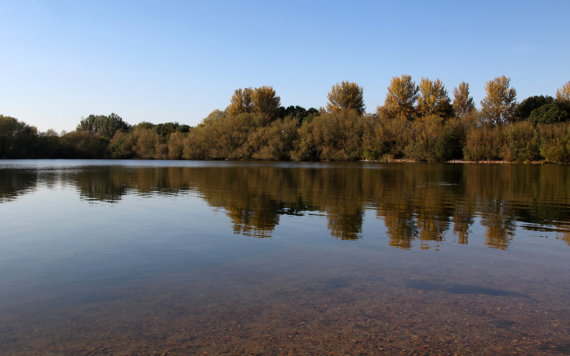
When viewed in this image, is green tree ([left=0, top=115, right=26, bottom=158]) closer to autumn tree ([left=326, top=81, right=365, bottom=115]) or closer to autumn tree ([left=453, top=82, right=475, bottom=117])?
autumn tree ([left=326, top=81, right=365, bottom=115])

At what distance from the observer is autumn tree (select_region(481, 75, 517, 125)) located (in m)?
75.9

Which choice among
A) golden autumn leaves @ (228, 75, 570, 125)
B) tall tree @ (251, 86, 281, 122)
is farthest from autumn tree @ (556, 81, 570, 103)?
tall tree @ (251, 86, 281, 122)

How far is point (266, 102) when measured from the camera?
9944 centimetres

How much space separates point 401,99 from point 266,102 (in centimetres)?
3360

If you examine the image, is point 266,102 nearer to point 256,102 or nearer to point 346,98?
point 256,102

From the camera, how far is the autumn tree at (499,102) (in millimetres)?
75875

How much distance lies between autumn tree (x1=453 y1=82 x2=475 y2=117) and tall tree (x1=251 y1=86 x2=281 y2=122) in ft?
136

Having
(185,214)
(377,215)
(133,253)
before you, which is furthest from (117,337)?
(377,215)

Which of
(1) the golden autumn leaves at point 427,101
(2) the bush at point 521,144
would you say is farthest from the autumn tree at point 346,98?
(2) the bush at point 521,144

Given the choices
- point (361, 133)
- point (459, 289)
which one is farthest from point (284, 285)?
point (361, 133)

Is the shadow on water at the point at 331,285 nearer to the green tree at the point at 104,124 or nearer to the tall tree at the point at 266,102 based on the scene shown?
the tall tree at the point at 266,102

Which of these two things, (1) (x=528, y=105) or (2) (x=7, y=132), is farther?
(2) (x=7, y=132)

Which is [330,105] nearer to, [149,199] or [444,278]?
[149,199]

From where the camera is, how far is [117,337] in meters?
3.83
